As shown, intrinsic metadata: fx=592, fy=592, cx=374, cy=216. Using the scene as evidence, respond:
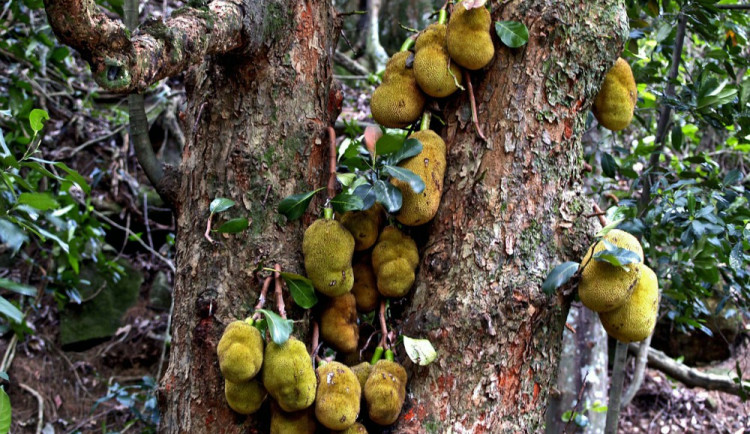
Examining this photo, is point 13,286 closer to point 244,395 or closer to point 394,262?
point 244,395

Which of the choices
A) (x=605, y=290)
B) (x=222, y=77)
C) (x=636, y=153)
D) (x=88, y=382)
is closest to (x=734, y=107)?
(x=636, y=153)

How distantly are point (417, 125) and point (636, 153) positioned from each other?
1048 millimetres

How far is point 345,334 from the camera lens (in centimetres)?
127

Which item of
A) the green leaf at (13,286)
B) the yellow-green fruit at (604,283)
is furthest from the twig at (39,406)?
the yellow-green fruit at (604,283)

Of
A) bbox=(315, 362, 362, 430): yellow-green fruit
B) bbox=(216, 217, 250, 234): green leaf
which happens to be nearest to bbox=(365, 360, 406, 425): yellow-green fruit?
bbox=(315, 362, 362, 430): yellow-green fruit

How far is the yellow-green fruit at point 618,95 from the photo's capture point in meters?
1.41

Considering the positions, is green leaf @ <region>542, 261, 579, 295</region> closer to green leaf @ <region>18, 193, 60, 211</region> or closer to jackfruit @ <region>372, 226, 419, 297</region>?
jackfruit @ <region>372, 226, 419, 297</region>

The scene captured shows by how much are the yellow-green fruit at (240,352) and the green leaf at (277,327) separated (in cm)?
4

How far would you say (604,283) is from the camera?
1.17 meters

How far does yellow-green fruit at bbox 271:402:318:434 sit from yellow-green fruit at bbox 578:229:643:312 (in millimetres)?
602

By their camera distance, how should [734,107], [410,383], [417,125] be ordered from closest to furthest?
[410,383] → [417,125] → [734,107]

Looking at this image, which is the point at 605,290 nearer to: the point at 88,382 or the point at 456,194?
the point at 456,194

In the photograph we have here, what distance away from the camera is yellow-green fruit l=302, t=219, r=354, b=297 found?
1182 millimetres

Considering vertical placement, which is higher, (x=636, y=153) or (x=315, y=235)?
(x=315, y=235)
